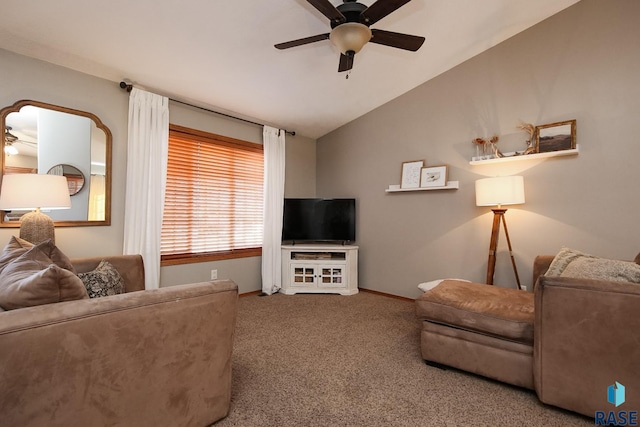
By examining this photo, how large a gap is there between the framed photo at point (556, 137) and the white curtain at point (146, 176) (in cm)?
371

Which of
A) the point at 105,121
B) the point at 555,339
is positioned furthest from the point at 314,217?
the point at 555,339

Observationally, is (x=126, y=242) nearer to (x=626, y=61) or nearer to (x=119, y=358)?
(x=119, y=358)

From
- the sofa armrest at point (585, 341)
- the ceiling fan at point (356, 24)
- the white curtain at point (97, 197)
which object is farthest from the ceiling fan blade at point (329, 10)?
the white curtain at point (97, 197)

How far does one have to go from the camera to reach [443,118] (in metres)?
3.50

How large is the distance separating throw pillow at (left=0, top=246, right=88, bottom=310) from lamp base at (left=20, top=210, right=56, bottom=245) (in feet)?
3.94

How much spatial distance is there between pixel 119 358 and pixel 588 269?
8.22 ft

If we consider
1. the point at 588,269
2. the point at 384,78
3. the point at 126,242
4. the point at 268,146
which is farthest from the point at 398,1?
the point at 126,242

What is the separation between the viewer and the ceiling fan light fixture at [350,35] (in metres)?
1.93

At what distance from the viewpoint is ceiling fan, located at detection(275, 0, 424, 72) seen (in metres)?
1.77

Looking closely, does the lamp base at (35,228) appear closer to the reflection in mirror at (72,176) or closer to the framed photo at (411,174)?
the reflection in mirror at (72,176)

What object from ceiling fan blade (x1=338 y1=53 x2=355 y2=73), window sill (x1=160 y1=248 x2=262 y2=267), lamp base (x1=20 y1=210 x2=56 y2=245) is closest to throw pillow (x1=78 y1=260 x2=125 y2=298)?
lamp base (x1=20 y1=210 x2=56 y2=245)

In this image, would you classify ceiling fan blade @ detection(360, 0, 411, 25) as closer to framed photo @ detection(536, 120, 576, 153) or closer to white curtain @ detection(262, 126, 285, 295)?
framed photo @ detection(536, 120, 576, 153)

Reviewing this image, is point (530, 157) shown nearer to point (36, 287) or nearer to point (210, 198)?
point (210, 198)

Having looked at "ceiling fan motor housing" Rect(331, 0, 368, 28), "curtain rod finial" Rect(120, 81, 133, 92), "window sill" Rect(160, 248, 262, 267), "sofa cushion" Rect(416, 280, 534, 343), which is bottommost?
"sofa cushion" Rect(416, 280, 534, 343)
